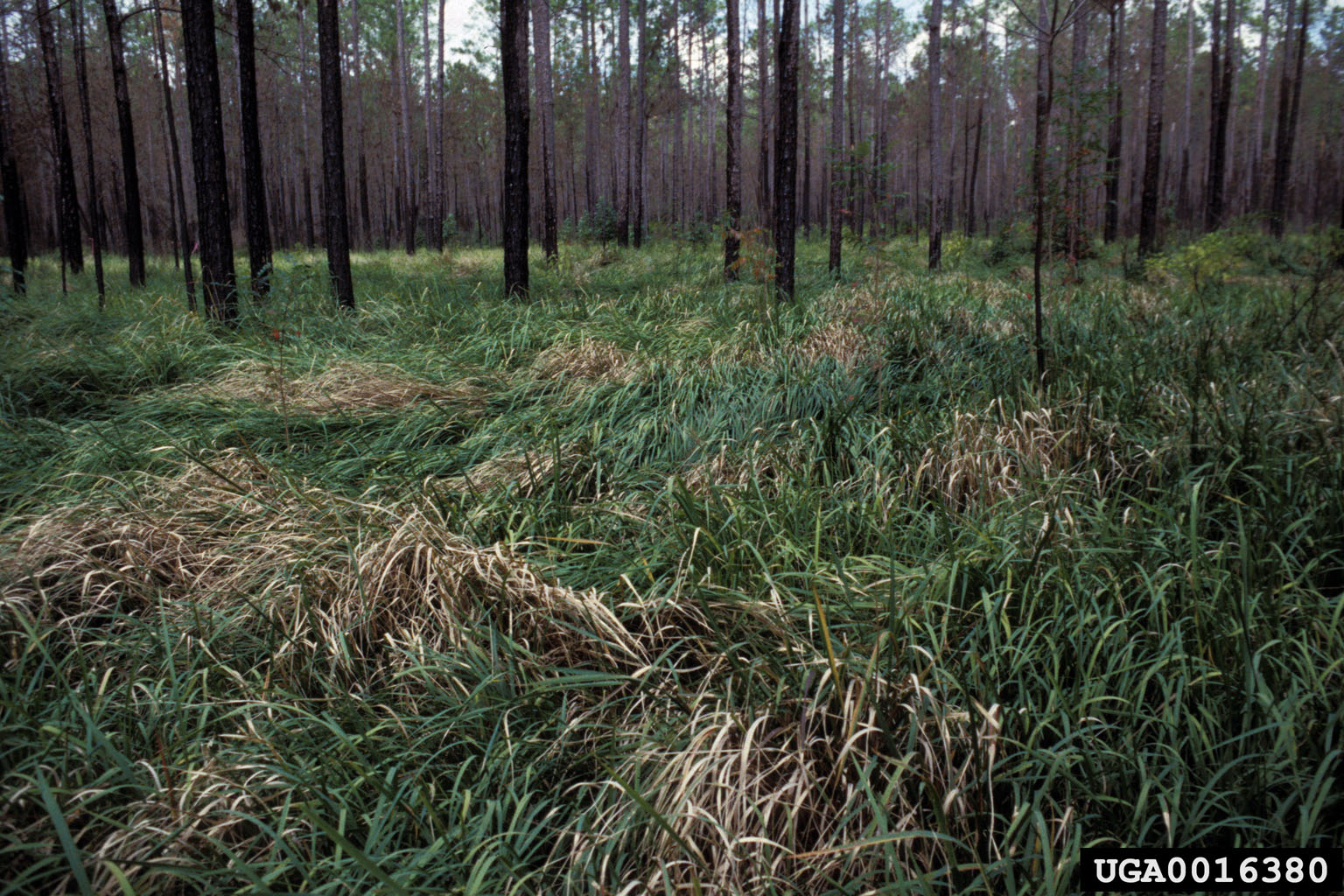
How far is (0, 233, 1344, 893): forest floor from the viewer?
159cm

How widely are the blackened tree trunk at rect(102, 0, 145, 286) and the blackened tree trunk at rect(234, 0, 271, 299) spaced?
341mm

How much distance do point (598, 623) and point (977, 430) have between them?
2153 mm

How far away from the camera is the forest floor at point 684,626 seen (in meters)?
1.59

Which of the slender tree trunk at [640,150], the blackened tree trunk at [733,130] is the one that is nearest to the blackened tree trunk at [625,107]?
the slender tree trunk at [640,150]

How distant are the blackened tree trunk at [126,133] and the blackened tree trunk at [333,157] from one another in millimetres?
3275

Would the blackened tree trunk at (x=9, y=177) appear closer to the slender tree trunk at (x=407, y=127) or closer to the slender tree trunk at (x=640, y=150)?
the slender tree trunk at (x=407, y=127)

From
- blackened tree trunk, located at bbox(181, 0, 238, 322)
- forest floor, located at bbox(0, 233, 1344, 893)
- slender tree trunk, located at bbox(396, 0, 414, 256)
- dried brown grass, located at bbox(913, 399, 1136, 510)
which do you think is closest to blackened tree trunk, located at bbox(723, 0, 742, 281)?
blackened tree trunk, located at bbox(181, 0, 238, 322)

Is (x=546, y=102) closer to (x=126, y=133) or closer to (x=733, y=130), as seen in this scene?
(x=733, y=130)

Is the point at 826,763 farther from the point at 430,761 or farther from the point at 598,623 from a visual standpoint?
the point at 430,761

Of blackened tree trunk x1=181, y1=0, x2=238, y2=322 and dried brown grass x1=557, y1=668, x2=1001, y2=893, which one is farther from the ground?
blackened tree trunk x1=181, y1=0, x2=238, y2=322

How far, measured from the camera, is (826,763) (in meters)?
1.77

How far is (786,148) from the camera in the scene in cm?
758

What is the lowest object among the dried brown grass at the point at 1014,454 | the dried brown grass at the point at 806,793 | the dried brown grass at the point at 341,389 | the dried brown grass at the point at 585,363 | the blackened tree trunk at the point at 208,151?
the dried brown grass at the point at 806,793

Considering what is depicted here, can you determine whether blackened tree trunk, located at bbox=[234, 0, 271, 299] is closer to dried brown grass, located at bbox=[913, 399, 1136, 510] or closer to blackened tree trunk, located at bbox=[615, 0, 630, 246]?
dried brown grass, located at bbox=[913, 399, 1136, 510]
